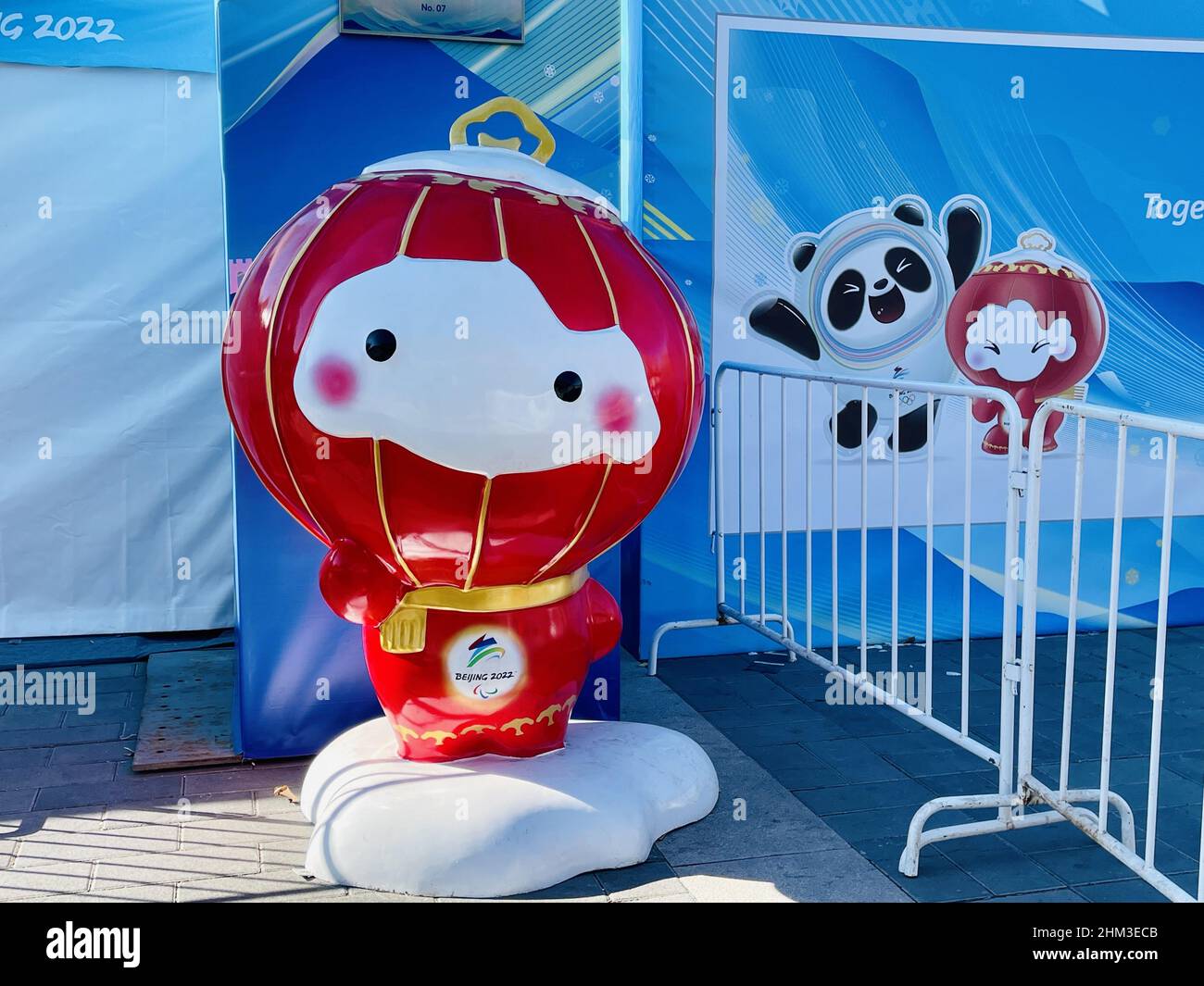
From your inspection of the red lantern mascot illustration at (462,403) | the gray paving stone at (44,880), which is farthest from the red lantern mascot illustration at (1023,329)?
the gray paving stone at (44,880)

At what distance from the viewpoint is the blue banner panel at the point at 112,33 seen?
5660mm

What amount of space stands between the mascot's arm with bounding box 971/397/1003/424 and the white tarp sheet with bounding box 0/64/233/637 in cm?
362

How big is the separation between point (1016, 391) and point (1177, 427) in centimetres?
297

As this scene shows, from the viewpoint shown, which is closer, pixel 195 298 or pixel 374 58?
pixel 374 58

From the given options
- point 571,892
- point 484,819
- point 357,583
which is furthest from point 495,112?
point 571,892

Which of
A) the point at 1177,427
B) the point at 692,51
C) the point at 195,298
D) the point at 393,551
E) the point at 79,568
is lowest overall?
the point at 79,568

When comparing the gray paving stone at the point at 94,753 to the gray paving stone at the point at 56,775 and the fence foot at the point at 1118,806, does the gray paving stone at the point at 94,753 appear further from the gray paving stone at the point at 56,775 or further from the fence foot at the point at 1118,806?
the fence foot at the point at 1118,806

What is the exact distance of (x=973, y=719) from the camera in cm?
515

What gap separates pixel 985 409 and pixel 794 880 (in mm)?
3140

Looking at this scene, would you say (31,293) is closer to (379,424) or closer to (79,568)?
(79,568)

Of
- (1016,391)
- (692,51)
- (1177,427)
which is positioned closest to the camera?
(1177,427)

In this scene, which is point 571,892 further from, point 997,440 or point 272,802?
point 997,440

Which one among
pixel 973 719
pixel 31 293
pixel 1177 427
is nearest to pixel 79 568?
pixel 31 293

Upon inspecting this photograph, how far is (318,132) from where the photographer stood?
4.41 metres
